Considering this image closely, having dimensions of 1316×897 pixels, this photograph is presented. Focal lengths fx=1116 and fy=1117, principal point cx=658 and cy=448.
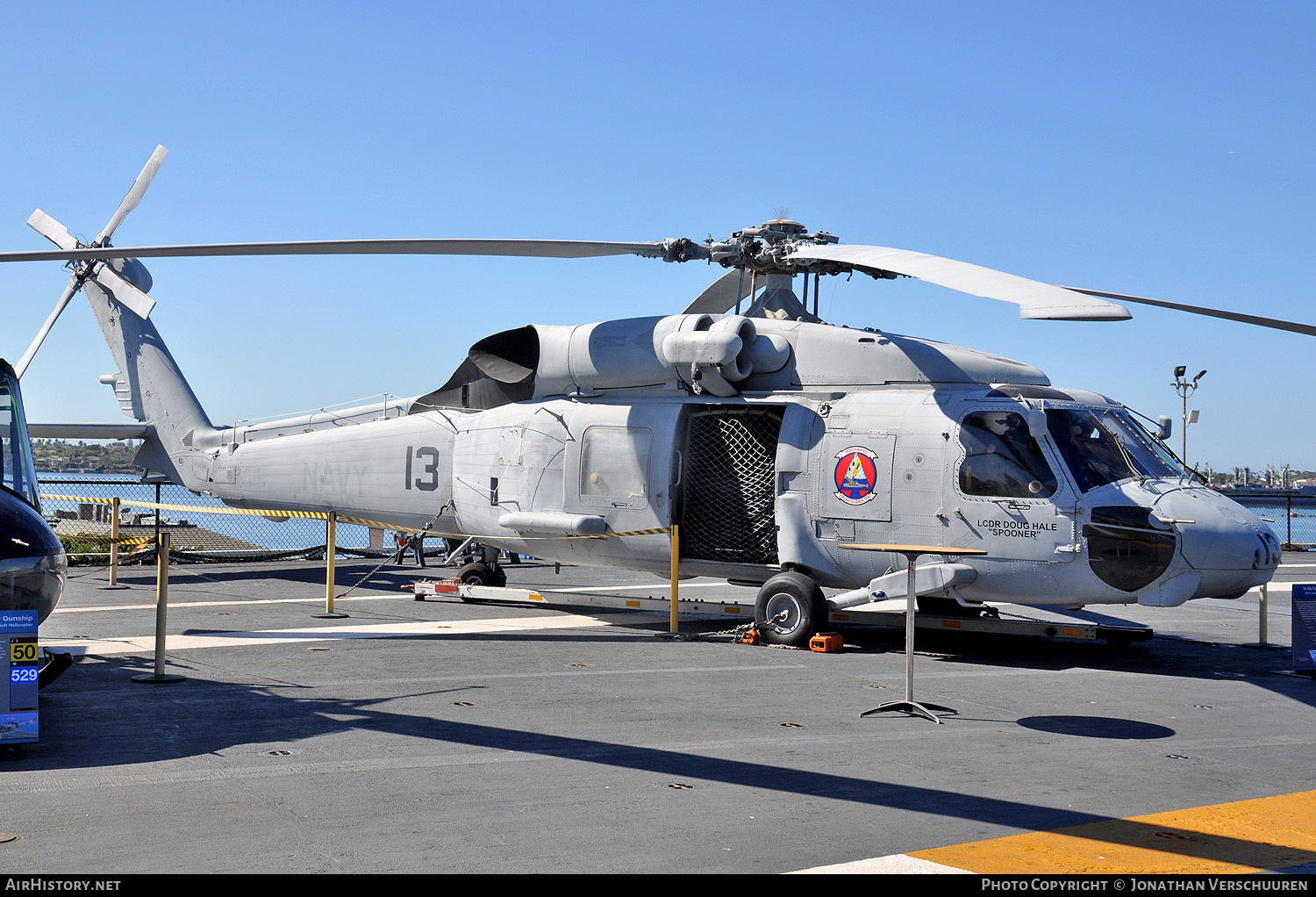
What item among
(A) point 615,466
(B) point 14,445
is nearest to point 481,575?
(A) point 615,466

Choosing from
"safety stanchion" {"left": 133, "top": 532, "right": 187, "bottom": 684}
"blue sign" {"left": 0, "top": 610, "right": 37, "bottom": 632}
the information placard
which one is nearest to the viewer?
A: the information placard

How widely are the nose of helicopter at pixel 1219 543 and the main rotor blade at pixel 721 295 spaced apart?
5.73 meters

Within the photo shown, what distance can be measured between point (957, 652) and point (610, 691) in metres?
4.55

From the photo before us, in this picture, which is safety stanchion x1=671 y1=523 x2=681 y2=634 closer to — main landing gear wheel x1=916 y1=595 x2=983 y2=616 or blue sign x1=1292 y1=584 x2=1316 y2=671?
main landing gear wheel x1=916 y1=595 x2=983 y2=616

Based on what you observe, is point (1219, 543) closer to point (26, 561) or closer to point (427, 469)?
point (427, 469)

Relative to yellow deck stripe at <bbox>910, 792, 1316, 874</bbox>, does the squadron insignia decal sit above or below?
above

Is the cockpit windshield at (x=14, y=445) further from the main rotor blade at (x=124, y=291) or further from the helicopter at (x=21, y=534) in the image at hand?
the main rotor blade at (x=124, y=291)

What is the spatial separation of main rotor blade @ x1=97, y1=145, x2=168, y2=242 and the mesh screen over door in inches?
393

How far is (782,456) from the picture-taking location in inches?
475

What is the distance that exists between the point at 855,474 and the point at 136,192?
12.5 meters

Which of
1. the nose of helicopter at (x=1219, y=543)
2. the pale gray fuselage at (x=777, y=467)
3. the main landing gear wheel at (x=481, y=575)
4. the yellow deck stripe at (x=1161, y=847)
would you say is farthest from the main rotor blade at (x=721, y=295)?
the yellow deck stripe at (x=1161, y=847)

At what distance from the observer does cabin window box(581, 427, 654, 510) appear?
12.9 meters

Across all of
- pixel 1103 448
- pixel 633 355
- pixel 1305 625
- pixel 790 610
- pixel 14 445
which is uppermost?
pixel 633 355

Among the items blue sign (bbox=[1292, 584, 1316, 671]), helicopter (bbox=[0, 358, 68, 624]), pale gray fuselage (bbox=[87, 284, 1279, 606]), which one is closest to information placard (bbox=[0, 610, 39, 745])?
helicopter (bbox=[0, 358, 68, 624])
